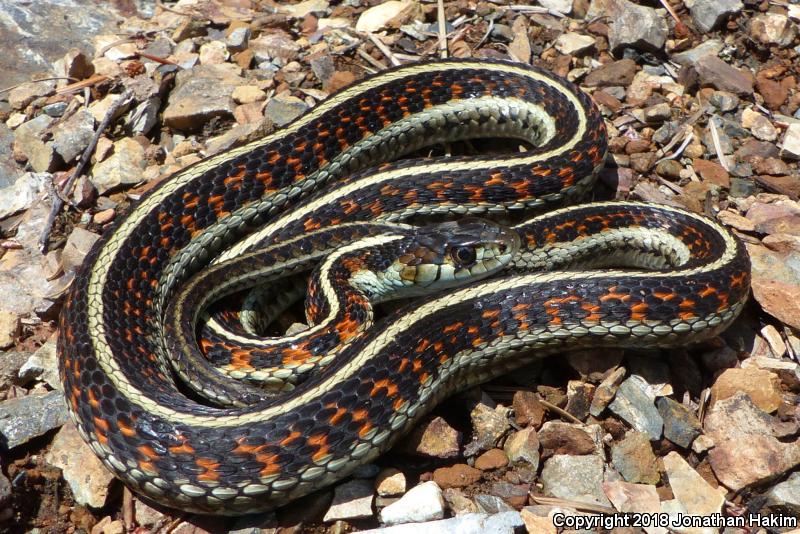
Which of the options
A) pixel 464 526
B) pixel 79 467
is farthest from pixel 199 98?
pixel 464 526

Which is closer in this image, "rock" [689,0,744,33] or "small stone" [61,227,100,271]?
"small stone" [61,227,100,271]

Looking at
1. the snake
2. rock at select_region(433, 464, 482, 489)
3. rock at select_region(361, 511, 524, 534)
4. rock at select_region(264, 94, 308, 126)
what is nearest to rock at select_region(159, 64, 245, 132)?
rock at select_region(264, 94, 308, 126)

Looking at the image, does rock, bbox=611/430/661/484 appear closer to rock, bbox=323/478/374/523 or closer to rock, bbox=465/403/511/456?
rock, bbox=465/403/511/456

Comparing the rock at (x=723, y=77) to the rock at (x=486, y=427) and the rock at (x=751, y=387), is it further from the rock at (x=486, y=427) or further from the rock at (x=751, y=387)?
the rock at (x=486, y=427)

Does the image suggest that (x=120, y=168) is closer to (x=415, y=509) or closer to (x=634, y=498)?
(x=415, y=509)

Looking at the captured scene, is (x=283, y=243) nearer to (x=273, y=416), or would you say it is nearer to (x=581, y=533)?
(x=273, y=416)

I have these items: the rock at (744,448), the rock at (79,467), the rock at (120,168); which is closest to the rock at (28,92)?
the rock at (120,168)
